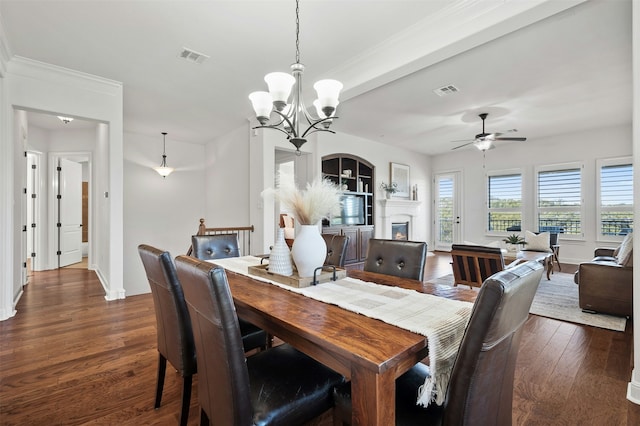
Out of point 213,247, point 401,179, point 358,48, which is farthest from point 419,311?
point 401,179

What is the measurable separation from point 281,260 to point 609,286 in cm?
354

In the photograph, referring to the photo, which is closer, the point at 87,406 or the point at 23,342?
the point at 87,406

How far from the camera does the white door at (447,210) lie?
8.19 m

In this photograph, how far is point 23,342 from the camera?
2.62 metres

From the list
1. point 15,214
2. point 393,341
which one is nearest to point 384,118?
point 393,341

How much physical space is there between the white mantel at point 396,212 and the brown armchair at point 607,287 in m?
3.95

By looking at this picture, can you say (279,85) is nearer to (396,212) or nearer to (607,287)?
(607,287)

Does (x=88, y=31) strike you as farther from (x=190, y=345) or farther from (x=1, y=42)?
(x=190, y=345)

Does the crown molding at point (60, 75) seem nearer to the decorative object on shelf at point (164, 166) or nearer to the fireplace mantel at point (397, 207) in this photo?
the decorative object on shelf at point (164, 166)

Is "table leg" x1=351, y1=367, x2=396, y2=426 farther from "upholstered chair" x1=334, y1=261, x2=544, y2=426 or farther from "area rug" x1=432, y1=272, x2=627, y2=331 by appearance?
"area rug" x1=432, y1=272, x2=627, y2=331

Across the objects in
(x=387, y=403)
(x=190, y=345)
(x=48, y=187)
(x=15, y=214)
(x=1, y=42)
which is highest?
(x=1, y=42)

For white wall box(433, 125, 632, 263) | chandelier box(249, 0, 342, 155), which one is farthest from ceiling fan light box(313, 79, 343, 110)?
white wall box(433, 125, 632, 263)

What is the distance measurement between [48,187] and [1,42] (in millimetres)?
3921

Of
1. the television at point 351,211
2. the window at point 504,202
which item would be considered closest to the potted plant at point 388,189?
the television at point 351,211
